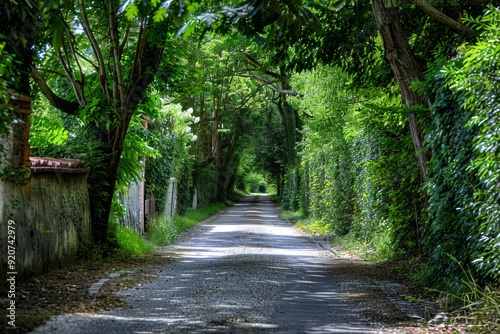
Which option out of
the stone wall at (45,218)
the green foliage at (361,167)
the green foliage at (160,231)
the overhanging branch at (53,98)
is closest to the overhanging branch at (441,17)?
the green foliage at (361,167)

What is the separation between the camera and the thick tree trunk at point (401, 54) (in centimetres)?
1228

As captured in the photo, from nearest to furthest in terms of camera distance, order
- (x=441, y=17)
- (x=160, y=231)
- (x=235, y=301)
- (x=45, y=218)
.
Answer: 1. (x=235, y=301)
2. (x=441, y=17)
3. (x=45, y=218)
4. (x=160, y=231)

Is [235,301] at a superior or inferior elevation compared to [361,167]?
inferior

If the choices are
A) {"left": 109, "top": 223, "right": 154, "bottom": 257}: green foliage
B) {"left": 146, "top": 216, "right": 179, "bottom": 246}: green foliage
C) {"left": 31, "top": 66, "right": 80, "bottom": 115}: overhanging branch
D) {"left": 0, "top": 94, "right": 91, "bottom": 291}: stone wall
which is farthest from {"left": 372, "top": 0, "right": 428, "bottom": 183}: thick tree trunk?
{"left": 146, "top": 216, "right": 179, "bottom": 246}: green foliage

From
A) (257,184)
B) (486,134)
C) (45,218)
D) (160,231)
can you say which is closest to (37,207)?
(45,218)

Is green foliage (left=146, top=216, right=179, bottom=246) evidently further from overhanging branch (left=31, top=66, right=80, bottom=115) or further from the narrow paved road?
overhanging branch (left=31, top=66, right=80, bottom=115)

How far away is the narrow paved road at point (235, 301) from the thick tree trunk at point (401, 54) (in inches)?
113

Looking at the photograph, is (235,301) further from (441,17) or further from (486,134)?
(441,17)

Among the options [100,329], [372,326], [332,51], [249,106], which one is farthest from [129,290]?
[249,106]

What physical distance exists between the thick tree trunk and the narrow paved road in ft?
9.42

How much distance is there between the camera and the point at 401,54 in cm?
1233

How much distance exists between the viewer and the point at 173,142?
89.8 feet

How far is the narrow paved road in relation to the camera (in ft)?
25.8

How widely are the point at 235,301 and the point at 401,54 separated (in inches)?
208
